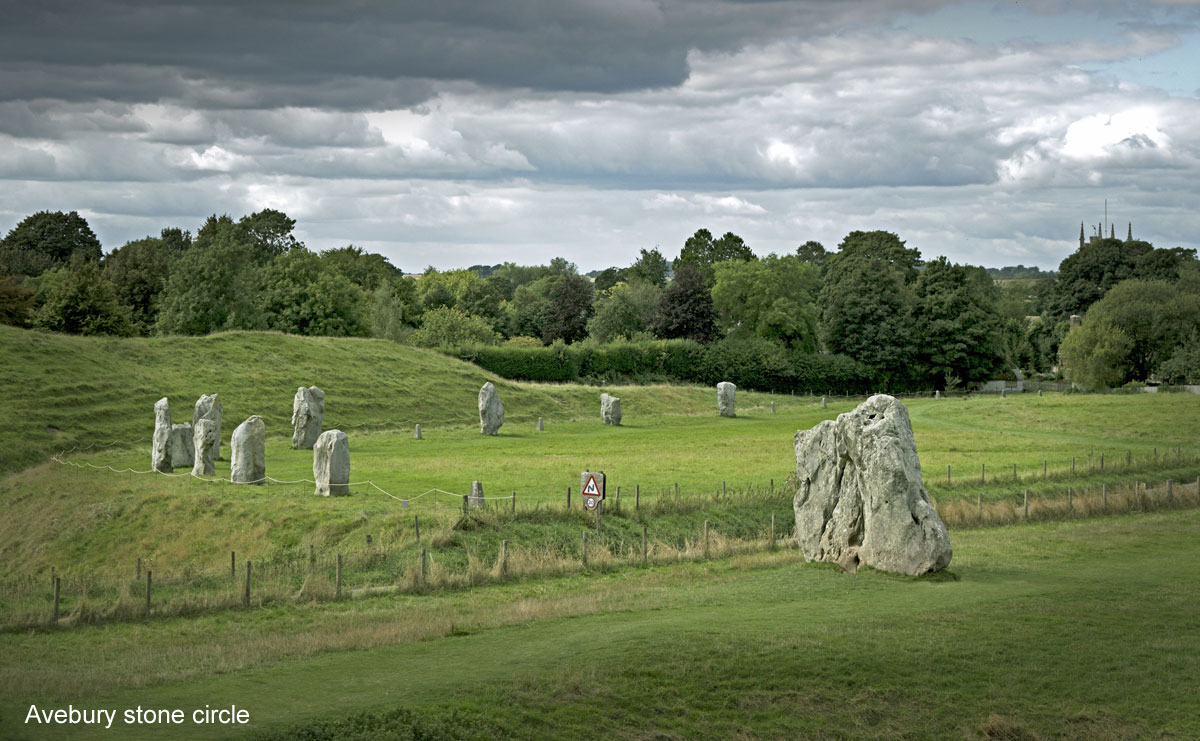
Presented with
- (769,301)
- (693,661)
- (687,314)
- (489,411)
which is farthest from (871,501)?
(769,301)

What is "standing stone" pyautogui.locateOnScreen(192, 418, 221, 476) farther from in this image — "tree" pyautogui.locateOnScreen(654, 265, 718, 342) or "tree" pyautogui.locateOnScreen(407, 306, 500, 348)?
"tree" pyautogui.locateOnScreen(654, 265, 718, 342)

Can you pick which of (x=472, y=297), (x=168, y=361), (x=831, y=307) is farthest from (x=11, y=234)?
(x=831, y=307)

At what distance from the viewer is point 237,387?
72.1 m

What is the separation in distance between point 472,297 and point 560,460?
3949 inches

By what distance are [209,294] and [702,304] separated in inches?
2117

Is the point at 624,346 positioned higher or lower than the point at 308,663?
higher

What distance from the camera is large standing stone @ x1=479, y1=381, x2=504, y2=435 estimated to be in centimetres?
6694

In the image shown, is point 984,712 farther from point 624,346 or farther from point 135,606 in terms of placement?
point 624,346

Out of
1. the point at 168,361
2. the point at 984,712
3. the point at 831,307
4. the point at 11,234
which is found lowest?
the point at 984,712

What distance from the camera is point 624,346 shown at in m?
109

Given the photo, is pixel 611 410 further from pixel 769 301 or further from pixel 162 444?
pixel 769 301

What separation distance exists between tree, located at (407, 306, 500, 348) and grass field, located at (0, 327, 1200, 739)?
50.1 m

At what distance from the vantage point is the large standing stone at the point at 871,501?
2859 cm

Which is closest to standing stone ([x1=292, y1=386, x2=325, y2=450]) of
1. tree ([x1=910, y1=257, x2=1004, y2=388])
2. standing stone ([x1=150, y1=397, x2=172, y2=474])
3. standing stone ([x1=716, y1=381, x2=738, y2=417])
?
standing stone ([x1=150, y1=397, x2=172, y2=474])
